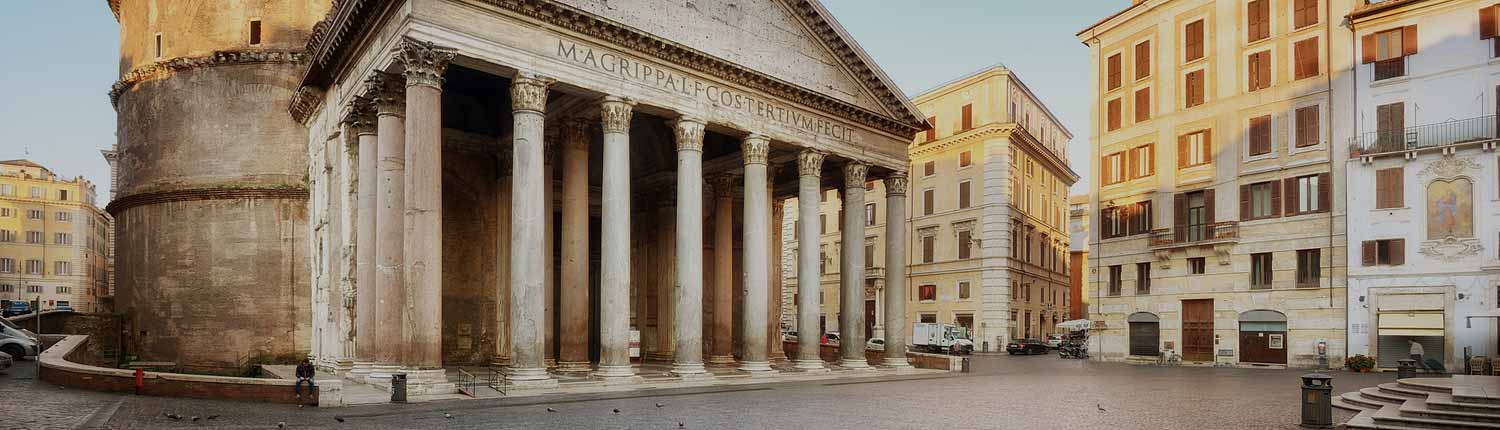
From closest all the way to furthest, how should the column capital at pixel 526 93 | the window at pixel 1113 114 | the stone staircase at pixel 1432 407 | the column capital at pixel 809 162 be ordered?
the stone staircase at pixel 1432 407 < the column capital at pixel 526 93 < the column capital at pixel 809 162 < the window at pixel 1113 114

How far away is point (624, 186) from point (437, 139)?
4658 mm

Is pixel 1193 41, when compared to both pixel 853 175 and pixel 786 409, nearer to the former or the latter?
pixel 853 175

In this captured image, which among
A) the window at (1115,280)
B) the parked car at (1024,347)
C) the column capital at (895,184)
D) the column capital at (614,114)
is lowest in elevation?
the parked car at (1024,347)

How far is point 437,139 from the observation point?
19156 millimetres

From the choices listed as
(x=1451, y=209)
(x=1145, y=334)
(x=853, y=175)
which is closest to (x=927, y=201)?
(x=1145, y=334)

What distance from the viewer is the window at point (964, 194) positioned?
50.9m

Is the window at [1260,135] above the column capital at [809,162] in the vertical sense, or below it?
above

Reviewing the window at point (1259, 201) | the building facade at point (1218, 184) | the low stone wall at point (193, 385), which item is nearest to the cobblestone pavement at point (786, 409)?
the low stone wall at point (193, 385)

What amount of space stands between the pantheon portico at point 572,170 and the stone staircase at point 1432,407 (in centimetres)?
1356

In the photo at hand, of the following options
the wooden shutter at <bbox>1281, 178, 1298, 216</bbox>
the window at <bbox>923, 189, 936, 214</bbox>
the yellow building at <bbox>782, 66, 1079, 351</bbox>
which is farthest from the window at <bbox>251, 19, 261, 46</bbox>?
the window at <bbox>923, 189, 936, 214</bbox>

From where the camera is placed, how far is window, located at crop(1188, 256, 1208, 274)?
3484 centimetres

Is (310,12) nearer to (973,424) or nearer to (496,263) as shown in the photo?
(496,263)

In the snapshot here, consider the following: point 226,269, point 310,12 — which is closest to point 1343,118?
point 310,12

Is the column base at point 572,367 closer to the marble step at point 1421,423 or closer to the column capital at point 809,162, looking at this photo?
the column capital at point 809,162
